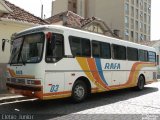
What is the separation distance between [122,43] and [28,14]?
7815 millimetres

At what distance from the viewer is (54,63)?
9.82m

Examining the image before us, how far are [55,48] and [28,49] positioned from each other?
1034 mm

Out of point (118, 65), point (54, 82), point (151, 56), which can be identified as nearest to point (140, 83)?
point (151, 56)

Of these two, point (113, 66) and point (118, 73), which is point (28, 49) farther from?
point (118, 73)

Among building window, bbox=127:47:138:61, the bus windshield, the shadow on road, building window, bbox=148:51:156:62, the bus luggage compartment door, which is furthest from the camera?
building window, bbox=148:51:156:62

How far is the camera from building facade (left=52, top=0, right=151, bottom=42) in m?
67.0

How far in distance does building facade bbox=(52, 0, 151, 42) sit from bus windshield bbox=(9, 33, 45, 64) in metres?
55.8

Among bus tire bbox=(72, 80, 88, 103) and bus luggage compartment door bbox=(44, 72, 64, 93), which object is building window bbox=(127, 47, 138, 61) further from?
bus luggage compartment door bbox=(44, 72, 64, 93)

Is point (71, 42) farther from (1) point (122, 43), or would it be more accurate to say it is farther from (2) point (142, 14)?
(2) point (142, 14)

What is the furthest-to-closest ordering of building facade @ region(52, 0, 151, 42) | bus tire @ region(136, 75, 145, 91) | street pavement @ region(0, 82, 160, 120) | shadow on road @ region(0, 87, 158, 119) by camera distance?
building facade @ region(52, 0, 151, 42), bus tire @ region(136, 75, 145, 91), shadow on road @ region(0, 87, 158, 119), street pavement @ region(0, 82, 160, 120)

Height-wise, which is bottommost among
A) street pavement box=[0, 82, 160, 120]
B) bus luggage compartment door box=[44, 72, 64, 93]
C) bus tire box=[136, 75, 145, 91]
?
street pavement box=[0, 82, 160, 120]

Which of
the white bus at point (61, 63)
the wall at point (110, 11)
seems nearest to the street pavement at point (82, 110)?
the white bus at point (61, 63)

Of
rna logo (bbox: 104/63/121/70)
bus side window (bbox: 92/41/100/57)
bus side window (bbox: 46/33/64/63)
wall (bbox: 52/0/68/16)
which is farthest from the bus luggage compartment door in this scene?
wall (bbox: 52/0/68/16)

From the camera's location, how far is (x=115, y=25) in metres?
67.5
